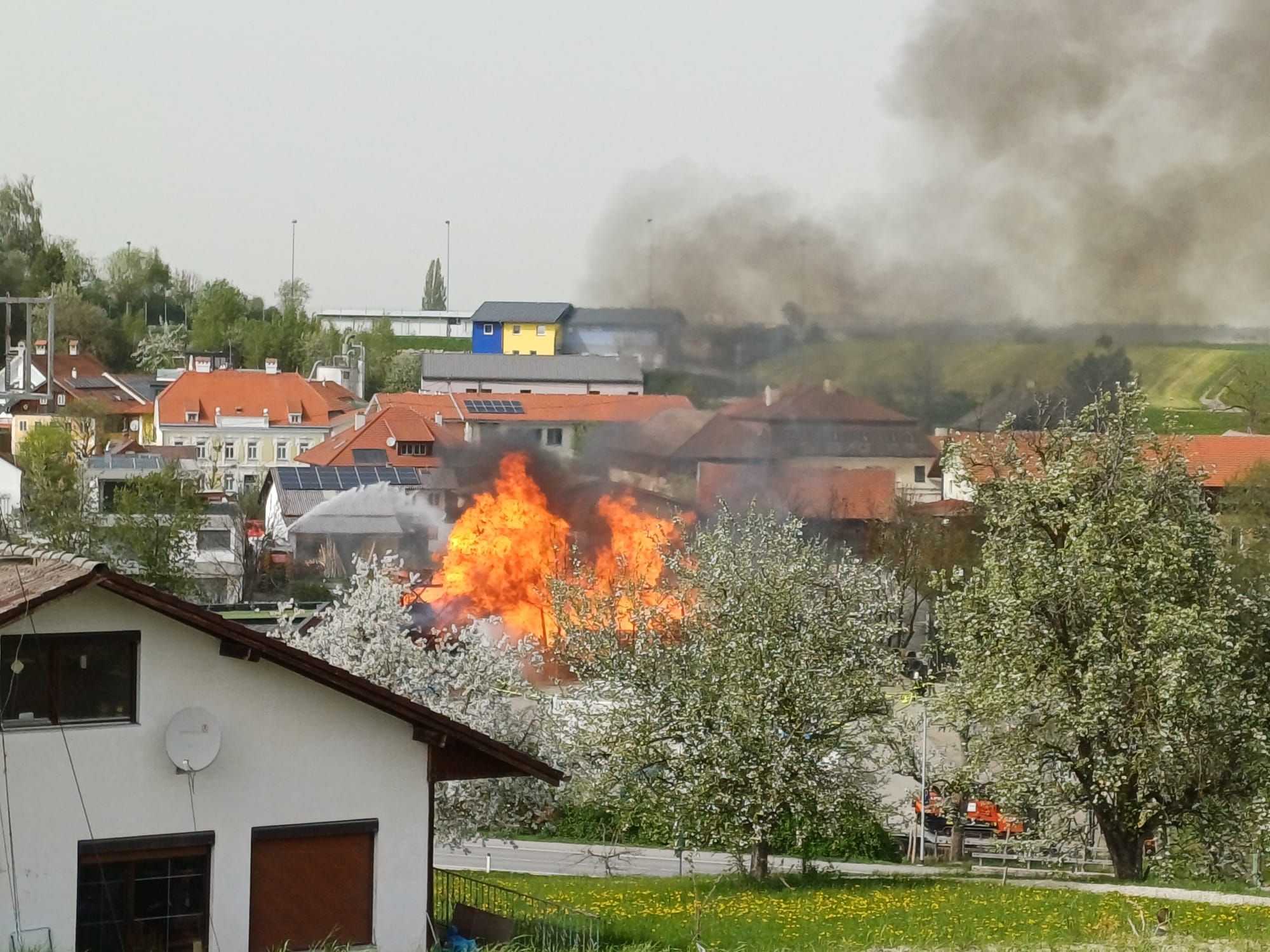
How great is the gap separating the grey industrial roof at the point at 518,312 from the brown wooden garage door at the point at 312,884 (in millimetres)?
115515

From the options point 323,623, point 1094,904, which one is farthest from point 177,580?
point 1094,904

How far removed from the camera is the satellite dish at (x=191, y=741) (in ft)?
46.3

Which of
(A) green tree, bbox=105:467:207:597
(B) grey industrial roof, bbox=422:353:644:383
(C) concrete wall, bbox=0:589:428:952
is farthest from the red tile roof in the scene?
(C) concrete wall, bbox=0:589:428:952

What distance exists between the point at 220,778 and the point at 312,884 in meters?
1.28

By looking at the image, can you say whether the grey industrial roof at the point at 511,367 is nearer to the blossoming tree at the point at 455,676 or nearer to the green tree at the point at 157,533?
the green tree at the point at 157,533

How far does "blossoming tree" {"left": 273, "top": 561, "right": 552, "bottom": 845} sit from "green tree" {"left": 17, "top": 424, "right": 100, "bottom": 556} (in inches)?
902

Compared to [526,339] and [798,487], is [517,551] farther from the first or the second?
[526,339]

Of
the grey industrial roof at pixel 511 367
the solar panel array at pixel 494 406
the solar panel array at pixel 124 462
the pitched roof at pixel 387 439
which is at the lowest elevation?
the solar panel array at pixel 124 462

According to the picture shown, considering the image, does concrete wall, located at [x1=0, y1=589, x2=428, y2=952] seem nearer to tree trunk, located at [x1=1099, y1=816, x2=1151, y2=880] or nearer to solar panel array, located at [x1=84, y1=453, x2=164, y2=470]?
tree trunk, located at [x1=1099, y1=816, x2=1151, y2=880]

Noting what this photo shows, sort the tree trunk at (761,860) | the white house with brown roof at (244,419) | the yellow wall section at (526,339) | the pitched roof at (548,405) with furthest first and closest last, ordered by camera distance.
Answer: the yellow wall section at (526,339)
the white house with brown roof at (244,419)
the pitched roof at (548,405)
the tree trunk at (761,860)

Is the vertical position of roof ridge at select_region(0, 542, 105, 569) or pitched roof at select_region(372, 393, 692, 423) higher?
pitched roof at select_region(372, 393, 692, 423)

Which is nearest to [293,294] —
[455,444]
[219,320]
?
[219,320]

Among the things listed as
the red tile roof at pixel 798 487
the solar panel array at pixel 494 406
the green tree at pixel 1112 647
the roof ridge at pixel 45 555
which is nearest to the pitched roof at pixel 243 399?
the solar panel array at pixel 494 406

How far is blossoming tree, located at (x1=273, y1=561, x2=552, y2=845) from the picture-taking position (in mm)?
25609
